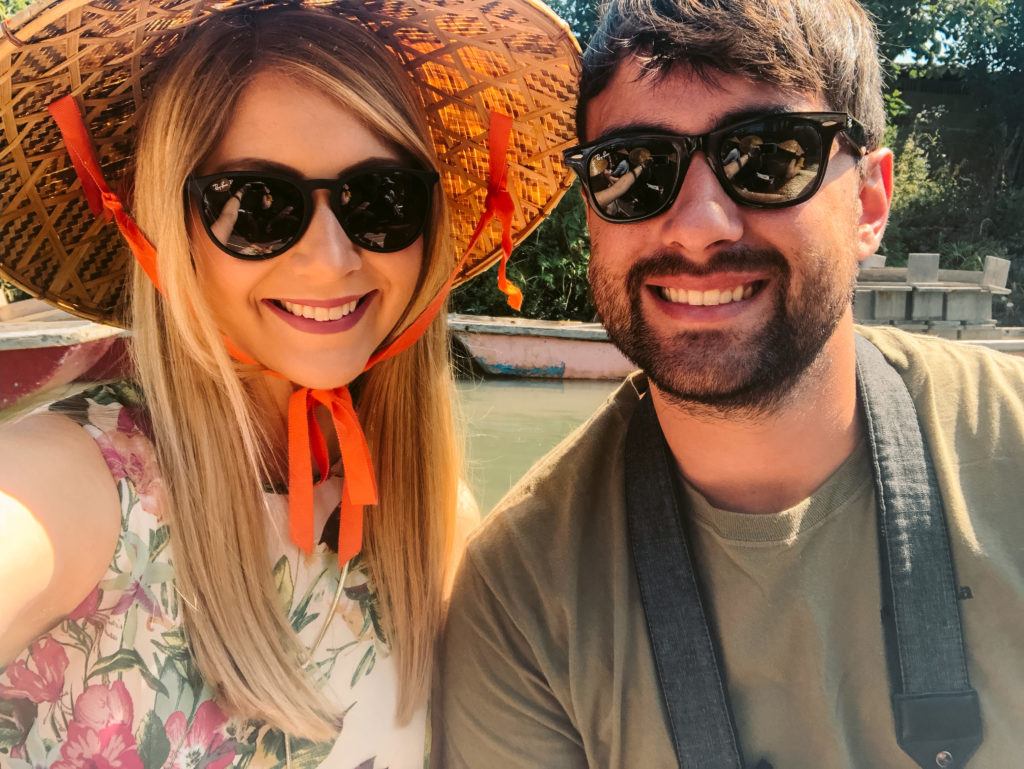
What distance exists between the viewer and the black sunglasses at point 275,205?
144cm

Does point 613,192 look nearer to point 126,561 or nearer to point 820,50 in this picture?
point 820,50

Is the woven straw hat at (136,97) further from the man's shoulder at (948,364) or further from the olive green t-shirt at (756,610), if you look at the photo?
the man's shoulder at (948,364)

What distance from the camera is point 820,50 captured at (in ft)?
5.29

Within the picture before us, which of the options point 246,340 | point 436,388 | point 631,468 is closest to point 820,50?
point 631,468

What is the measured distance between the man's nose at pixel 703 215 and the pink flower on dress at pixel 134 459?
957 millimetres

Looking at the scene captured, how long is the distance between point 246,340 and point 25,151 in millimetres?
588

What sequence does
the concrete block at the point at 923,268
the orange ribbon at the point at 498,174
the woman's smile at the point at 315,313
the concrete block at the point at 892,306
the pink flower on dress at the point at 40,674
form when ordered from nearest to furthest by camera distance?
the pink flower on dress at the point at 40,674, the woman's smile at the point at 315,313, the orange ribbon at the point at 498,174, the concrete block at the point at 892,306, the concrete block at the point at 923,268

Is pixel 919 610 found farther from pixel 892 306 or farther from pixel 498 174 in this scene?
pixel 892 306

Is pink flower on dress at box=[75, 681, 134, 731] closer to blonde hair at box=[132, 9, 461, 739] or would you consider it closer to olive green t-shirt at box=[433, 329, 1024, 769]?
blonde hair at box=[132, 9, 461, 739]

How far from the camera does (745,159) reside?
1.52 metres

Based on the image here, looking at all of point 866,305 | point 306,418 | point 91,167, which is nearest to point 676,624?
point 306,418

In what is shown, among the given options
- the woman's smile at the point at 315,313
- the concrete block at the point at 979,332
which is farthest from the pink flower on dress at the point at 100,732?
the concrete block at the point at 979,332

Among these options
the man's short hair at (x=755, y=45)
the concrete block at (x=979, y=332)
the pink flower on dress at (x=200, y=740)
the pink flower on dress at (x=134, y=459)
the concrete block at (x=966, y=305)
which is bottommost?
the concrete block at (x=979, y=332)

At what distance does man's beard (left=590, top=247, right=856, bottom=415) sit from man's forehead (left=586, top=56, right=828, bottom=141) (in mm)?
231
